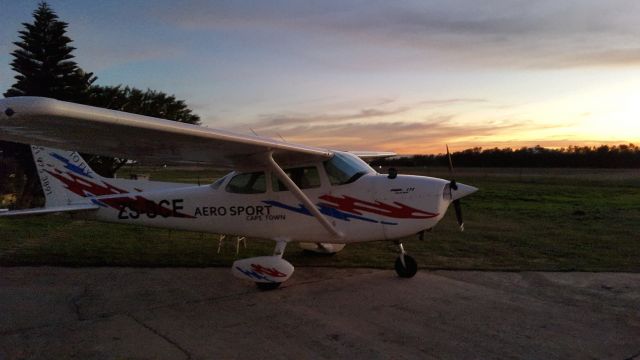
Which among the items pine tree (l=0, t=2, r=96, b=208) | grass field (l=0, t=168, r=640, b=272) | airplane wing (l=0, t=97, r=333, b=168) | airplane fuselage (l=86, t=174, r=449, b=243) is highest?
pine tree (l=0, t=2, r=96, b=208)

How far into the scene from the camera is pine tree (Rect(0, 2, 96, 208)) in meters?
26.8

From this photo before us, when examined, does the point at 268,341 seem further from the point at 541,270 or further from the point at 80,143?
the point at 541,270

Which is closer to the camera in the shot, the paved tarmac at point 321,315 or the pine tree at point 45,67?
the paved tarmac at point 321,315

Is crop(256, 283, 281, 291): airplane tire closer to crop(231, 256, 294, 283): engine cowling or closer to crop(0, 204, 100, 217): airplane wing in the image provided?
crop(231, 256, 294, 283): engine cowling

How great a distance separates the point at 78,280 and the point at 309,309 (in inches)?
154

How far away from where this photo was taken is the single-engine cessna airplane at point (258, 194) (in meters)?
6.47

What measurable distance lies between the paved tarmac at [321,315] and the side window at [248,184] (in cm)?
143

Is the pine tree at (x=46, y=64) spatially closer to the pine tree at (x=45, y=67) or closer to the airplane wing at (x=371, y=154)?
the pine tree at (x=45, y=67)

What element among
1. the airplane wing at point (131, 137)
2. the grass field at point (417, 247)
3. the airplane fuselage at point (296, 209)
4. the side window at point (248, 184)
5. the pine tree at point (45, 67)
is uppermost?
the pine tree at point (45, 67)

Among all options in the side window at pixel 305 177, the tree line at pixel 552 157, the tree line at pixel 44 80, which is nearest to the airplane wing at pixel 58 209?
the side window at pixel 305 177

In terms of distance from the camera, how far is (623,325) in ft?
18.0

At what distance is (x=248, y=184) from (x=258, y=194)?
0.83 ft

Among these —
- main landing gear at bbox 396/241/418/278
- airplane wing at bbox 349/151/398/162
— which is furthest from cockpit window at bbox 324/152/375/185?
airplane wing at bbox 349/151/398/162

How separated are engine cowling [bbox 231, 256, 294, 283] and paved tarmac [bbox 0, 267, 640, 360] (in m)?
0.22
